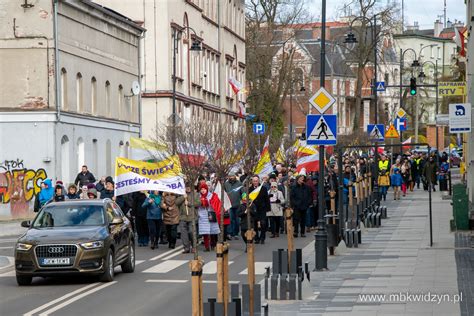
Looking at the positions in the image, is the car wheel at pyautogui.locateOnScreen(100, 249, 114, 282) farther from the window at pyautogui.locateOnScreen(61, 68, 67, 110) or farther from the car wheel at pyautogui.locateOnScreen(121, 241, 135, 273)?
the window at pyautogui.locateOnScreen(61, 68, 67, 110)

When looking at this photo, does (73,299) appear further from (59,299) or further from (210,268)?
(210,268)

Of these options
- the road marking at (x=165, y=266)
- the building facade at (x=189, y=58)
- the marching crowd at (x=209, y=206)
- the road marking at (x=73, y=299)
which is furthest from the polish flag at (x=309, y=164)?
the road marking at (x=73, y=299)

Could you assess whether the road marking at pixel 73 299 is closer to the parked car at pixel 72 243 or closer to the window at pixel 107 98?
the parked car at pixel 72 243

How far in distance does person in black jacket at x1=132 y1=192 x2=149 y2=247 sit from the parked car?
25.8 ft

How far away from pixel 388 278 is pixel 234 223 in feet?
43.2

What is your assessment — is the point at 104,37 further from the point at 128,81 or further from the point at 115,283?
the point at 115,283

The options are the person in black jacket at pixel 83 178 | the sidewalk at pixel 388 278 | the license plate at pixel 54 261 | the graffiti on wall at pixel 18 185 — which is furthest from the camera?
the graffiti on wall at pixel 18 185

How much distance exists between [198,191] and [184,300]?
1110cm

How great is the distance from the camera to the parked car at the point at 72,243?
829 inches

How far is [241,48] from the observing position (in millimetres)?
82375

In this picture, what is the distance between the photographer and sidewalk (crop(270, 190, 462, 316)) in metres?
16.6

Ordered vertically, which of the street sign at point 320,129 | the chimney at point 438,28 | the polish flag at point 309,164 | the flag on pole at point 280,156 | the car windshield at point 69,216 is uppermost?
the chimney at point 438,28

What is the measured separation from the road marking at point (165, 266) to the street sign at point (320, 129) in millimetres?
3962

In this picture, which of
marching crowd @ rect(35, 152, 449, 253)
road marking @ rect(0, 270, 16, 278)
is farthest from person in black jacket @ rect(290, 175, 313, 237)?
road marking @ rect(0, 270, 16, 278)
